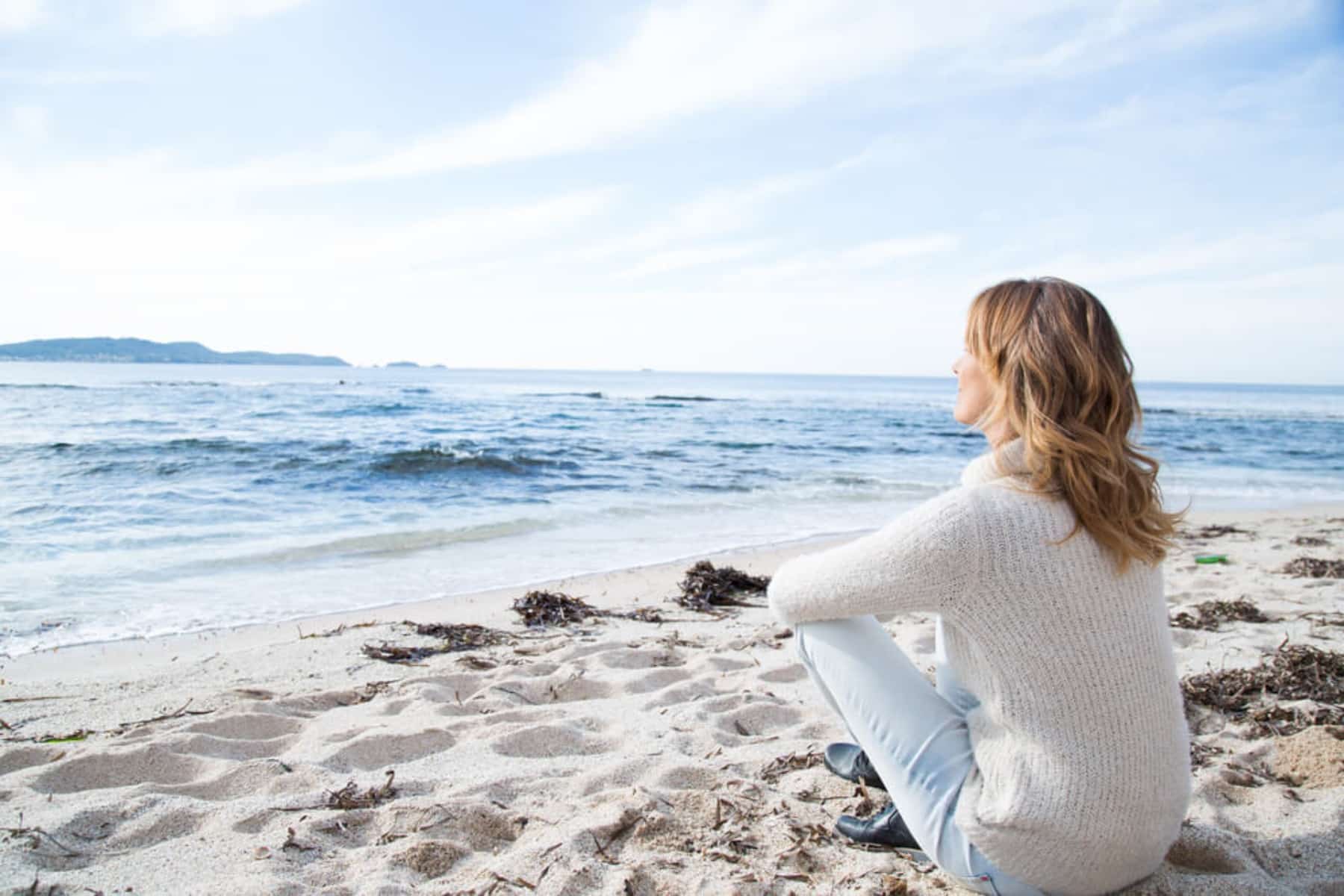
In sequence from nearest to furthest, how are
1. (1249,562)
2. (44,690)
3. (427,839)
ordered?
(427,839), (44,690), (1249,562)

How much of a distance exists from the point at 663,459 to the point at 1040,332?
41.7ft

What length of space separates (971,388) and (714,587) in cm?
360

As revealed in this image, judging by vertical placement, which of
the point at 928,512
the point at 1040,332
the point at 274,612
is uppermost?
the point at 1040,332

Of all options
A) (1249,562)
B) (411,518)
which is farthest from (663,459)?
(1249,562)

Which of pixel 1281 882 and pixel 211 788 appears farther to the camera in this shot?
pixel 211 788

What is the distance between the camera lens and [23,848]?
6.73ft

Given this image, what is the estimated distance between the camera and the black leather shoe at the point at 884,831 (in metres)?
2.15

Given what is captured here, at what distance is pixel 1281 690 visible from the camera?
3.19 metres

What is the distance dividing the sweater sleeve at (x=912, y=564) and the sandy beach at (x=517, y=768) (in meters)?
Result: 0.76

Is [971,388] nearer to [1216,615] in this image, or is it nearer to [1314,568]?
[1216,615]

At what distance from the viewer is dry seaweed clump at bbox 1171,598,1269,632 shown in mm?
4242

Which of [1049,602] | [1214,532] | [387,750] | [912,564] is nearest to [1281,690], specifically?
[1049,602]

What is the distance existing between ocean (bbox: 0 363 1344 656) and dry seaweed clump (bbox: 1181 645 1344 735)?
74.8 inches

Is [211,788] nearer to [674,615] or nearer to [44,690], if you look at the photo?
[44,690]
